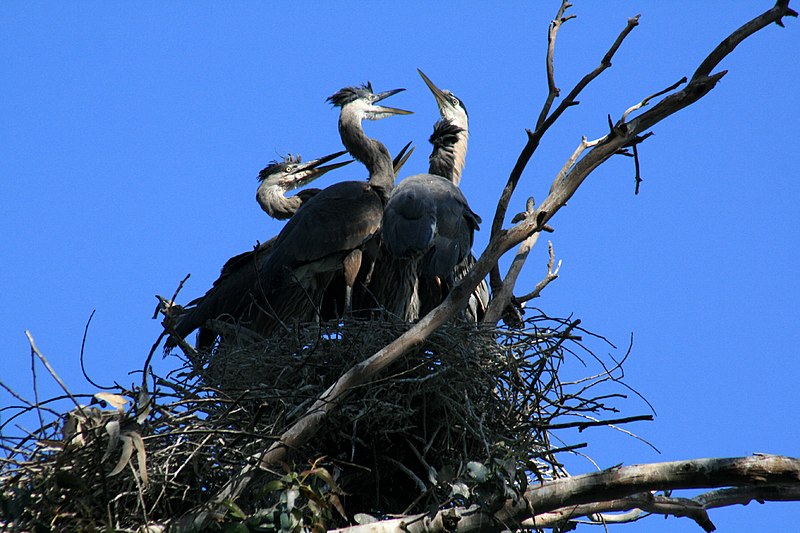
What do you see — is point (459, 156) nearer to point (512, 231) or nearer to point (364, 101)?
point (364, 101)

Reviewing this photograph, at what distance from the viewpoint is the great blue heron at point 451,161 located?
6.32 meters

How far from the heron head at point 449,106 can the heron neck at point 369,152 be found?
1.73ft

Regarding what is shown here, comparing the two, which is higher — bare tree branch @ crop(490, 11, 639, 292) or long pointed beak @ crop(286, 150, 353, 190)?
long pointed beak @ crop(286, 150, 353, 190)

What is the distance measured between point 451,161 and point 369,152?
76 centimetres

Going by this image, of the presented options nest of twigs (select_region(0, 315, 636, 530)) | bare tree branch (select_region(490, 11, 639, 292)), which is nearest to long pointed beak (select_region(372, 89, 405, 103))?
nest of twigs (select_region(0, 315, 636, 530))

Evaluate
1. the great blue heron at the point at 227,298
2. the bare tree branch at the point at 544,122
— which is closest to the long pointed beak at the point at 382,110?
the great blue heron at the point at 227,298

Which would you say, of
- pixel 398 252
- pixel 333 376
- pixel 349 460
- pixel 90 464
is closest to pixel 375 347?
pixel 333 376

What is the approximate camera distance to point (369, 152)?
755 cm

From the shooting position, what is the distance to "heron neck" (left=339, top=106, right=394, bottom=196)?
24.2 feet

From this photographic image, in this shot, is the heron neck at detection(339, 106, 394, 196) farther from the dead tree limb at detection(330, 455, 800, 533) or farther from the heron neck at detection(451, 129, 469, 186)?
the dead tree limb at detection(330, 455, 800, 533)

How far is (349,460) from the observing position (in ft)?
15.5

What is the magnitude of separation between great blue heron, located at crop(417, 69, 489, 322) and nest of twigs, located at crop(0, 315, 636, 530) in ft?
3.02

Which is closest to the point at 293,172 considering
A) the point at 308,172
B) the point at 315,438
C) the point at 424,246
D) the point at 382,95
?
the point at 308,172

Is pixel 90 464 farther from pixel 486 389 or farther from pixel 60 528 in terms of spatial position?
pixel 486 389
